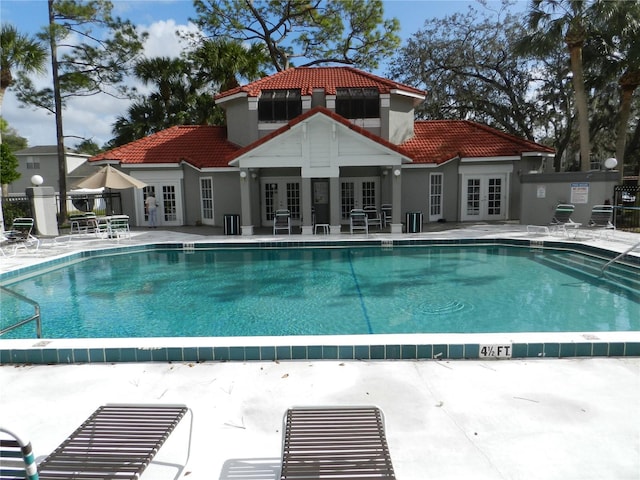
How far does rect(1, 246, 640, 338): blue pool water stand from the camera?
25.3 ft

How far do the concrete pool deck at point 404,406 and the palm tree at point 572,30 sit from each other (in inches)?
749

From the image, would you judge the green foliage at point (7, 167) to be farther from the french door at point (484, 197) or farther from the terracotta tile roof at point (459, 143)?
the french door at point (484, 197)

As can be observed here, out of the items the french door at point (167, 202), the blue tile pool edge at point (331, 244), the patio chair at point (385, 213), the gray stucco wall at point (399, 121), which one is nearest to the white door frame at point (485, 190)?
the gray stucco wall at point (399, 121)

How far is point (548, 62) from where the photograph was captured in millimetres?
29141

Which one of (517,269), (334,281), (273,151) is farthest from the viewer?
(273,151)

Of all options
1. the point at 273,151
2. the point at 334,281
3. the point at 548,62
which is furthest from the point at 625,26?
the point at 334,281

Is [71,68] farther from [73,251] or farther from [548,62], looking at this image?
[548,62]

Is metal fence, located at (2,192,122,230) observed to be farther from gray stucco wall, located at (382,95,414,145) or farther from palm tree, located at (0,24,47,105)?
gray stucco wall, located at (382,95,414,145)

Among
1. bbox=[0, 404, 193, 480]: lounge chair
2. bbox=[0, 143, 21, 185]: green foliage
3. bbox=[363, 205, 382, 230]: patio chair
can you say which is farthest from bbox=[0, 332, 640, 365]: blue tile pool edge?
bbox=[0, 143, 21, 185]: green foliage

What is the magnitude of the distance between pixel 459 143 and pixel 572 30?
6.66 m

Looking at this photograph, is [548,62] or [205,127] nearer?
[205,127]

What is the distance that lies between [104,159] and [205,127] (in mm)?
5462

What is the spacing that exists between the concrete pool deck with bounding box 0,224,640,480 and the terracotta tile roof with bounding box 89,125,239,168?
1645 cm

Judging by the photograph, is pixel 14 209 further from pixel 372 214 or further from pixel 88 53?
pixel 372 214
